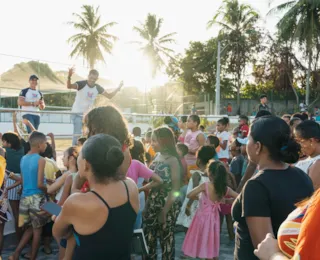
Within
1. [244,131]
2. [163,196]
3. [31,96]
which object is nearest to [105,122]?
[163,196]

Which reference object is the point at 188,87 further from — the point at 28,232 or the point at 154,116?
the point at 28,232

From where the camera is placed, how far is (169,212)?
14.3 ft

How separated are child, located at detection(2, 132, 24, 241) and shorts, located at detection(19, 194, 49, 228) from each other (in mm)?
624

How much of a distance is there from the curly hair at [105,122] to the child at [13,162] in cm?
307

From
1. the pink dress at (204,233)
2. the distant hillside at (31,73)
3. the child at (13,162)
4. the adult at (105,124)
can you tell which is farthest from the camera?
the distant hillside at (31,73)

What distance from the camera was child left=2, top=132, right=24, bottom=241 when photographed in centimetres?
552

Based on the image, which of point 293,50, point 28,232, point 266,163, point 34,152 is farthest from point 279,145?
point 293,50

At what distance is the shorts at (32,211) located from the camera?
16.0 feet

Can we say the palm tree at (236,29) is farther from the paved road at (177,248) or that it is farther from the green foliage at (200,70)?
the paved road at (177,248)

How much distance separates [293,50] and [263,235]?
113 feet

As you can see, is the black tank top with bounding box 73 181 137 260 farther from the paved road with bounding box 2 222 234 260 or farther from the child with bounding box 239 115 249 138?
the child with bounding box 239 115 249 138

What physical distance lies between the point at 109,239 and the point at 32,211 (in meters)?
2.94

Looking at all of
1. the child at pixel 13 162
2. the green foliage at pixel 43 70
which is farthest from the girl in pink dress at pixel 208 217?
the green foliage at pixel 43 70

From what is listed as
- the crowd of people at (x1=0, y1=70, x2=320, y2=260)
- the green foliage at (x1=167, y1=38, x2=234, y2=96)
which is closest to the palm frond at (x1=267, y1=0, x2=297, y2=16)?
the green foliage at (x1=167, y1=38, x2=234, y2=96)
